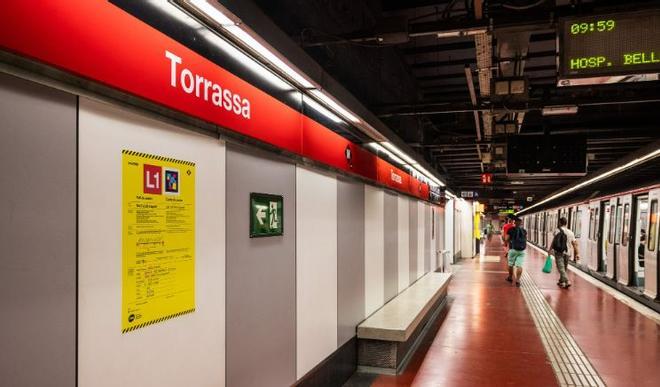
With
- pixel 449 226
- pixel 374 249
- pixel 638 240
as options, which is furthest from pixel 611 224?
pixel 374 249

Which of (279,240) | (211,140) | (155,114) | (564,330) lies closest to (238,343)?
(279,240)

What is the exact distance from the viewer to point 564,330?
659 cm

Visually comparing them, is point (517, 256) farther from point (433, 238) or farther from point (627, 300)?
point (627, 300)

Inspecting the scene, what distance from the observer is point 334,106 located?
3754 mm

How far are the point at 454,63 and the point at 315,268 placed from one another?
3.86 m

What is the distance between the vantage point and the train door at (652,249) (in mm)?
7863

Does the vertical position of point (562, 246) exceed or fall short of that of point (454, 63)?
it falls short

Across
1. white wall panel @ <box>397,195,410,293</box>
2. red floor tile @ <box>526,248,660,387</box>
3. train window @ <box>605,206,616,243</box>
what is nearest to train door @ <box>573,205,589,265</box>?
train window @ <box>605,206,616,243</box>

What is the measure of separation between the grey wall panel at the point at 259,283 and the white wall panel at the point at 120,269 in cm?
14

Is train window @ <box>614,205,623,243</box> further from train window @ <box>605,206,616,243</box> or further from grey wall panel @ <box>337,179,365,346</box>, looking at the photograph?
grey wall panel @ <box>337,179,365,346</box>

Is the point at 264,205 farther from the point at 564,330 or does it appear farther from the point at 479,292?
the point at 479,292

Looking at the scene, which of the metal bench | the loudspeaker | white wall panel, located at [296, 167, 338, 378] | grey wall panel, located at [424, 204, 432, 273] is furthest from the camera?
grey wall panel, located at [424, 204, 432, 273]

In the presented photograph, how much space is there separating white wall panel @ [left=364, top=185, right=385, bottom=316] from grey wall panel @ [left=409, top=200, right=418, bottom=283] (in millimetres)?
2155

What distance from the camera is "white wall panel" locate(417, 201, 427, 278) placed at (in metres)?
8.95
